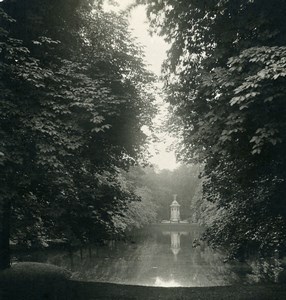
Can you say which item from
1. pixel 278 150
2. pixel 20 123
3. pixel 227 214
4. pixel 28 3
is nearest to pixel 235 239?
pixel 227 214

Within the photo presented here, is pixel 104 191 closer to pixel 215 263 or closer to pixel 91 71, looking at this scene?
pixel 91 71

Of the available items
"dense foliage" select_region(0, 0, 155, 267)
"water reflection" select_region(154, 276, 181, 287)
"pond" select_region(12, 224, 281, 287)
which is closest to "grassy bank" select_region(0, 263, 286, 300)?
"dense foliage" select_region(0, 0, 155, 267)

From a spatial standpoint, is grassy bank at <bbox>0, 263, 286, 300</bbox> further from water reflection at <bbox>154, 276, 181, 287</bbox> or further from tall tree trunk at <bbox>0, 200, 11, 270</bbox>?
water reflection at <bbox>154, 276, 181, 287</bbox>

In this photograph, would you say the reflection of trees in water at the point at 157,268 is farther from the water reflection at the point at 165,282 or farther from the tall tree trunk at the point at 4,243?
the tall tree trunk at the point at 4,243

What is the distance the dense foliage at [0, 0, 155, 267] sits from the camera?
1095 centimetres

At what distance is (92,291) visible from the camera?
12180mm

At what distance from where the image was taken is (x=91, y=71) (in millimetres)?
14297

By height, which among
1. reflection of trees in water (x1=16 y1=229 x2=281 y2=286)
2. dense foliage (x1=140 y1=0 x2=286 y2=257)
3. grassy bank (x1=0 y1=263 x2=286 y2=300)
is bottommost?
grassy bank (x1=0 y1=263 x2=286 y2=300)

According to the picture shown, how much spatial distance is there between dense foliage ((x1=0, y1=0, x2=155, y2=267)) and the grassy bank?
1.47 metres

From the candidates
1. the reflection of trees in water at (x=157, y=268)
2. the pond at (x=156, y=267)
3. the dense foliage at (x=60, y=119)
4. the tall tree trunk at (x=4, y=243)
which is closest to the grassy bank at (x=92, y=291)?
the tall tree trunk at (x=4, y=243)

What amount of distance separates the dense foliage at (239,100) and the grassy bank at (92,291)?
63.8 inches

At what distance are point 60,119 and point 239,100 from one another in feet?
21.0

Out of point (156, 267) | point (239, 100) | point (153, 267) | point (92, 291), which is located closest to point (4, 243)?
point (92, 291)

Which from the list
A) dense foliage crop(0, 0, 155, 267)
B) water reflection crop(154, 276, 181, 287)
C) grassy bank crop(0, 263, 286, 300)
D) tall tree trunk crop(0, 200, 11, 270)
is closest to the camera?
dense foliage crop(0, 0, 155, 267)
